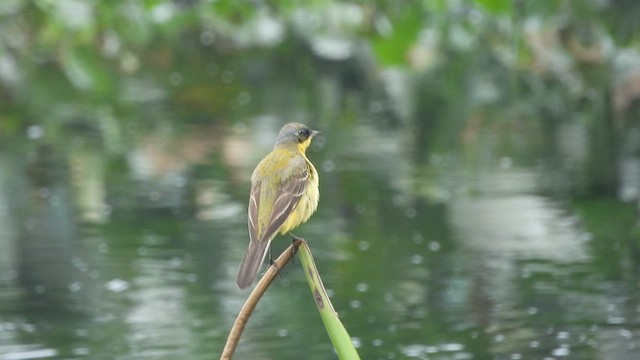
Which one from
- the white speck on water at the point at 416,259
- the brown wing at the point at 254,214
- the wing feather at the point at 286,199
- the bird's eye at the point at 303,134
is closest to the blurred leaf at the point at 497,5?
the white speck on water at the point at 416,259

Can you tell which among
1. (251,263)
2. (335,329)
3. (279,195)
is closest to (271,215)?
(279,195)

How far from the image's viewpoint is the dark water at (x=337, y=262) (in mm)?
8211

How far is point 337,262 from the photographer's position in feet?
32.9

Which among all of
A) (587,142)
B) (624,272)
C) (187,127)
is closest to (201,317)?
(624,272)

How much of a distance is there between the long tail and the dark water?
2.70 meters

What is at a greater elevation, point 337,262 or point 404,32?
point 404,32

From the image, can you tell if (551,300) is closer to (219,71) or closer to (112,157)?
(112,157)

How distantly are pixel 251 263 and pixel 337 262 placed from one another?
5.08m

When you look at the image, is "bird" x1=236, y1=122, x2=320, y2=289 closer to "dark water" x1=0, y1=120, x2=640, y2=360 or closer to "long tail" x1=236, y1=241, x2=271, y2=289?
"long tail" x1=236, y1=241, x2=271, y2=289

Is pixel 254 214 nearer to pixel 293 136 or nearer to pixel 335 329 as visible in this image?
pixel 293 136

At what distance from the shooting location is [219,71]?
76.6 feet

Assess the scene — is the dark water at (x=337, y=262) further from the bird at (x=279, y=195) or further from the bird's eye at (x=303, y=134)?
the bird at (x=279, y=195)

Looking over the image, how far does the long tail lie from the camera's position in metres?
4.74

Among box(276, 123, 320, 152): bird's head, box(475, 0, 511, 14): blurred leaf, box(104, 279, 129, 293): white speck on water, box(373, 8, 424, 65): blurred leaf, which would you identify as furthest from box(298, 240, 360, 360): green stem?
box(373, 8, 424, 65): blurred leaf
